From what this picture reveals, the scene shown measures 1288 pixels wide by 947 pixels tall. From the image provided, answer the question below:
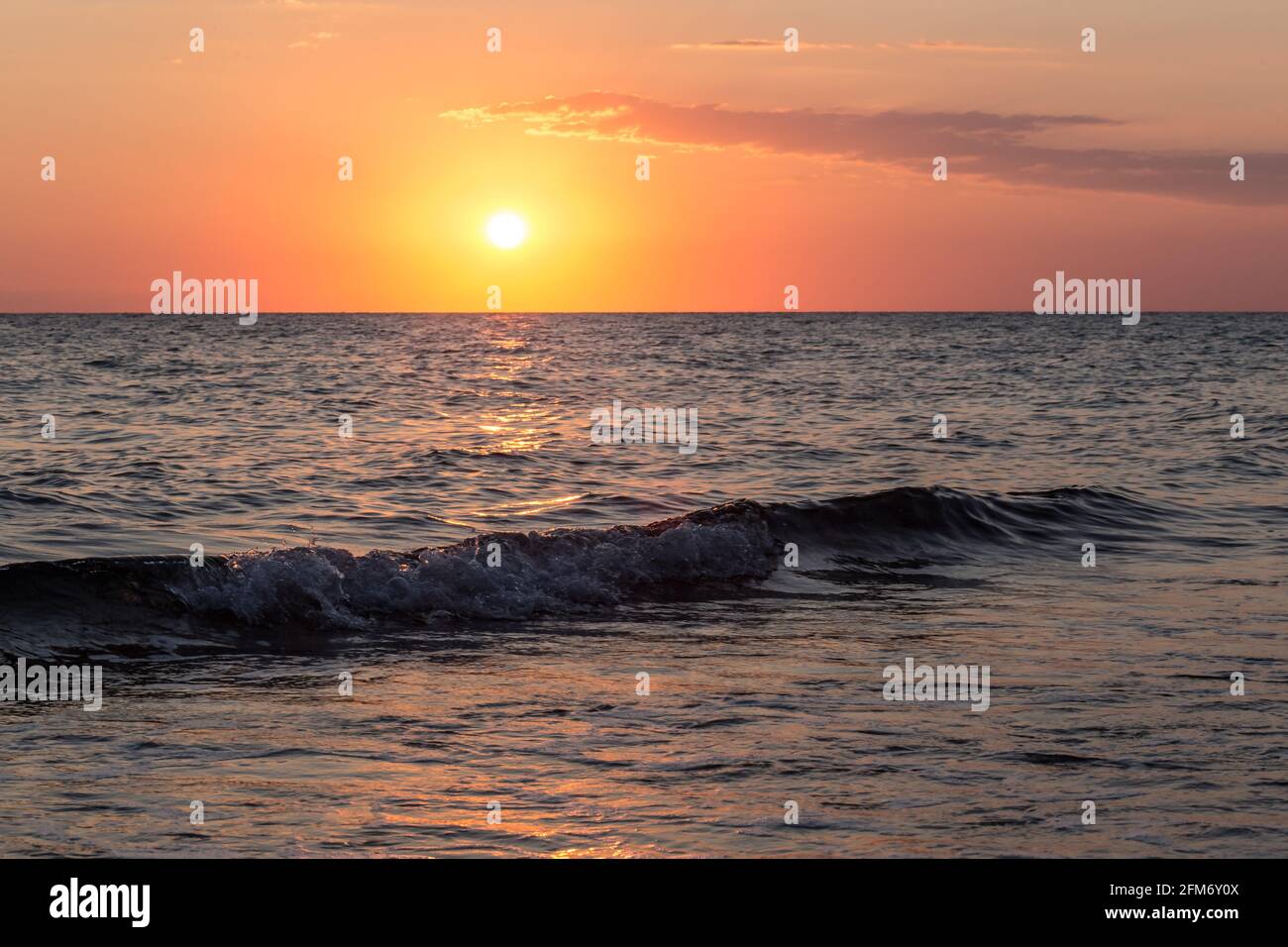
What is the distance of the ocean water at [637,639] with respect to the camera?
7180 millimetres

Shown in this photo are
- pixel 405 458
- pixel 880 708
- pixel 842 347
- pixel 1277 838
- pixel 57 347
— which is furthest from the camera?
pixel 842 347

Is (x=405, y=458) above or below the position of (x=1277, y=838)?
above

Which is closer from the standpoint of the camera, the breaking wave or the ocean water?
the ocean water

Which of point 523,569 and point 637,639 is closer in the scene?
point 637,639

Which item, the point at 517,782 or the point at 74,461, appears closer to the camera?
the point at 517,782

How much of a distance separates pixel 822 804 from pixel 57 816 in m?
4.00

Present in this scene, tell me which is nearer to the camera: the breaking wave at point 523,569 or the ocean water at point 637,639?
the ocean water at point 637,639

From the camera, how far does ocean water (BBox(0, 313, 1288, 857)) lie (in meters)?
7.18

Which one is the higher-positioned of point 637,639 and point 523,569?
point 523,569

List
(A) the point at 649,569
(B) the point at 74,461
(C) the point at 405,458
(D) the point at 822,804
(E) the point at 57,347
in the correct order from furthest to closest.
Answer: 1. (E) the point at 57,347
2. (C) the point at 405,458
3. (B) the point at 74,461
4. (A) the point at 649,569
5. (D) the point at 822,804

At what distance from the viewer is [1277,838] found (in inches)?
266

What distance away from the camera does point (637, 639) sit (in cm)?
1234
